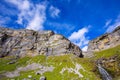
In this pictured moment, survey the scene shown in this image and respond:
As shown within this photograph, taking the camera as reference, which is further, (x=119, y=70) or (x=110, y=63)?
(x=110, y=63)

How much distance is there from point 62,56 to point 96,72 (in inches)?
2131

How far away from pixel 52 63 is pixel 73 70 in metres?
31.7

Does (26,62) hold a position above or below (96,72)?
above

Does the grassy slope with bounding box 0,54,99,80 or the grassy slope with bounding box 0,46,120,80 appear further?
the grassy slope with bounding box 0,54,99,80

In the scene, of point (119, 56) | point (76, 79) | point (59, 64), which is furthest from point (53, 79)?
point (119, 56)

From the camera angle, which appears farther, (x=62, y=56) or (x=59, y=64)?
(x=62, y=56)

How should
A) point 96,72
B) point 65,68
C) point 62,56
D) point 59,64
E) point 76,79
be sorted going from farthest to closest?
point 62,56, point 59,64, point 65,68, point 96,72, point 76,79

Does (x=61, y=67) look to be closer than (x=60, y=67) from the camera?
Yes

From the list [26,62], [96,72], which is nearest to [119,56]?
[96,72]

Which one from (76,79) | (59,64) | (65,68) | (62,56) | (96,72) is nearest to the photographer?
(76,79)

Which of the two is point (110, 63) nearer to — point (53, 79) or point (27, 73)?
point (53, 79)

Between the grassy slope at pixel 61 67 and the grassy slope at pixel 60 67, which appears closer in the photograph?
the grassy slope at pixel 61 67

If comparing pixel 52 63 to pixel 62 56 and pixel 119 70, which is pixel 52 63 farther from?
pixel 119 70

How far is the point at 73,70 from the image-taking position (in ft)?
513
